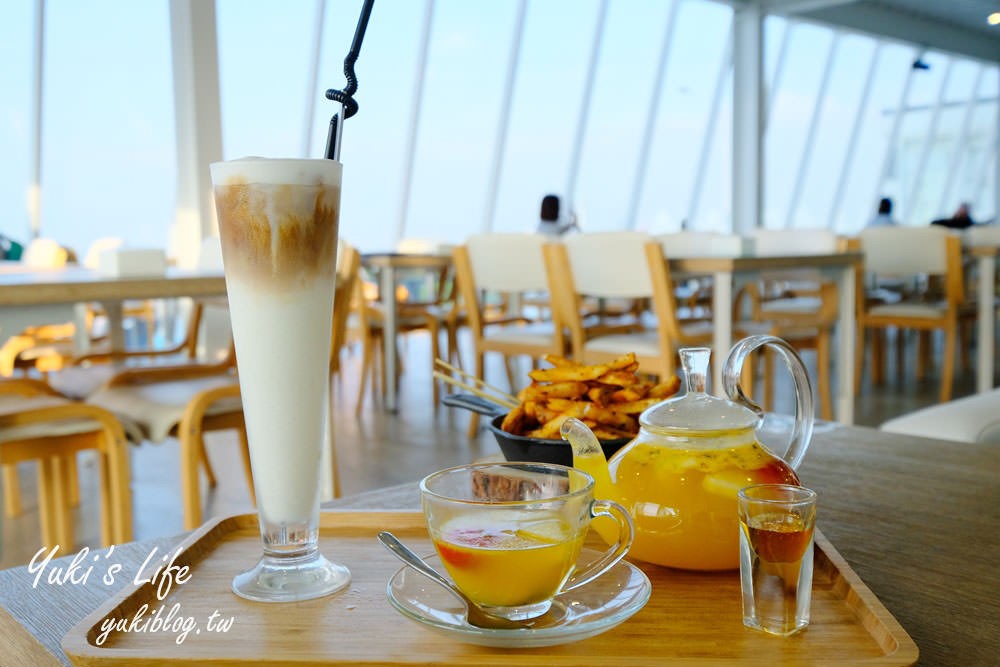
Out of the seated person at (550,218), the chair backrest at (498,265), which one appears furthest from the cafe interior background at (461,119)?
the seated person at (550,218)

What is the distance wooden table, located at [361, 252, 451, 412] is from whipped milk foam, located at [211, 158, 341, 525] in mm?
3606

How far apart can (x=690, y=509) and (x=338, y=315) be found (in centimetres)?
148

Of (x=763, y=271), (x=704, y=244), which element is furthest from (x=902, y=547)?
(x=704, y=244)

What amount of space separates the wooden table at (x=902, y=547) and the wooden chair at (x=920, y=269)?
10.8 ft

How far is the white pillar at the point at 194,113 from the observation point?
Answer: 545 cm

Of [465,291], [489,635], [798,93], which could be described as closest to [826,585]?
[489,635]

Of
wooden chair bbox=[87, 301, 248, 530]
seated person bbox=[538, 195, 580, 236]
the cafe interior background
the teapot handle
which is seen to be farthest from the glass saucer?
seated person bbox=[538, 195, 580, 236]

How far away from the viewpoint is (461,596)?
54 cm

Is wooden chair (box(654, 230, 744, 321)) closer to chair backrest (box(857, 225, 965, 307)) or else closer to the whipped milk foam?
chair backrest (box(857, 225, 965, 307))

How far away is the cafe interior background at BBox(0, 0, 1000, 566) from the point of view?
5492 millimetres

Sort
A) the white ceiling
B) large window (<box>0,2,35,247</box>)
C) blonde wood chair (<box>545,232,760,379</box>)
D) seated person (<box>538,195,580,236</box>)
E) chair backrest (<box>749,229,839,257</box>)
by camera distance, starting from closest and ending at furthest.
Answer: blonde wood chair (<box>545,232,760,379</box>) < chair backrest (<box>749,229,839,257</box>) < seated person (<box>538,195,580,236</box>) < large window (<box>0,2,35,247</box>) < the white ceiling

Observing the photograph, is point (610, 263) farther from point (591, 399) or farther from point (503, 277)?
point (591, 399)

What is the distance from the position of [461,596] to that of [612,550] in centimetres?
10

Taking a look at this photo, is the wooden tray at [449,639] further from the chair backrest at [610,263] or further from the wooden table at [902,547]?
the chair backrest at [610,263]
